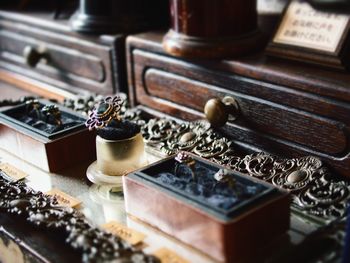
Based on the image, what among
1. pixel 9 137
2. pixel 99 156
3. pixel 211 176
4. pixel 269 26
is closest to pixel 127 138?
pixel 99 156

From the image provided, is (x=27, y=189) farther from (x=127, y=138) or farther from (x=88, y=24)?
(x=88, y=24)

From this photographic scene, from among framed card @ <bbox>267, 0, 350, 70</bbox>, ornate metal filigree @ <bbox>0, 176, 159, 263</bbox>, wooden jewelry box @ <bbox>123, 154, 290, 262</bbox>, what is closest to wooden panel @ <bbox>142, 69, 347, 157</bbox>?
framed card @ <bbox>267, 0, 350, 70</bbox>

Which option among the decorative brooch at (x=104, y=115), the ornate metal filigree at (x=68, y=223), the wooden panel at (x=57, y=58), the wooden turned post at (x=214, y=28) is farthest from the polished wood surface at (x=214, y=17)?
the ornate metal filigree at (x=68, y=223)

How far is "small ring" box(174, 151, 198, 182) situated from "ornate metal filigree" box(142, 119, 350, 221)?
0.13 metres

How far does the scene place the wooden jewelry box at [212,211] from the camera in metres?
0.73

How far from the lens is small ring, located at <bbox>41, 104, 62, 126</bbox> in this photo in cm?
109

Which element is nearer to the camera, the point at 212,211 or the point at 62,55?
the point at 212,211

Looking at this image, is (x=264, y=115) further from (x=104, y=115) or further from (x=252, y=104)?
(x=104, y=115)

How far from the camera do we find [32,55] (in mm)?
1579

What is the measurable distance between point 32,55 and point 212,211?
3.28ft

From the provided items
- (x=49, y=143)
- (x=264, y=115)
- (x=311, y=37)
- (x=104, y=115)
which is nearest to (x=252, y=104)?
(x=264, y=115)

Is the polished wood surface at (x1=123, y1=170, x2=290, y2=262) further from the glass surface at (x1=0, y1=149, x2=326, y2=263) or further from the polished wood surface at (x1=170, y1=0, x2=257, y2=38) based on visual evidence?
the polished wood surface at (x1=170, y1=0, x2=257, y2=38)

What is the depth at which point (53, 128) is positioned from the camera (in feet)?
3.58

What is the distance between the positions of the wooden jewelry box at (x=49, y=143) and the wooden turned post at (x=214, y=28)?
0.26m
